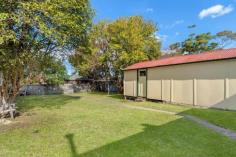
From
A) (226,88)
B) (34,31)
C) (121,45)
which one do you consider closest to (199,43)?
(121,45)

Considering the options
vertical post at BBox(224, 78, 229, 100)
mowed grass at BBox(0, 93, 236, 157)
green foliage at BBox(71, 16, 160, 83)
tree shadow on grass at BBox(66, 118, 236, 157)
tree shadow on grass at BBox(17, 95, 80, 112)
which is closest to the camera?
tree shadow on grass at BBox(66, 118, 236, 157)

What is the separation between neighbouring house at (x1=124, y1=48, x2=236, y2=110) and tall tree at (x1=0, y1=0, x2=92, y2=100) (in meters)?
7.46

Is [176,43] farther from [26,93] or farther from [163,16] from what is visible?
[26,93]

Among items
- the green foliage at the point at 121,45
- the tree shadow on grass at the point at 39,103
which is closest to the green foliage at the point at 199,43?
the green foliage at the point at 121,45

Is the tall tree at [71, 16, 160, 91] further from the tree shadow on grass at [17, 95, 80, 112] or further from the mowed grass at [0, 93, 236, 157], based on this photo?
the mowed grass at [0, 93, 236, 157]

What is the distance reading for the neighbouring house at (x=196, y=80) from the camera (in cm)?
1244

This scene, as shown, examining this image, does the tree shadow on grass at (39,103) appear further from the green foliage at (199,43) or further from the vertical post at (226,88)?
the green foliage at (199,43)

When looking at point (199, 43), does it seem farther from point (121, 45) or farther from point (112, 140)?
point (112, 140)

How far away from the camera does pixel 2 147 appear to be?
6.24 m

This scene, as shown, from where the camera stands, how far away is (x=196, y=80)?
14.3 m

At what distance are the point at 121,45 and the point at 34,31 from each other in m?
19.4

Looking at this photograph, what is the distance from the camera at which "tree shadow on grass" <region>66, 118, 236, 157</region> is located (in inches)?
219

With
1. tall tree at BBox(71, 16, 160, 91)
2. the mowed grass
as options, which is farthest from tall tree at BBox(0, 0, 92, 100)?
tall tree at BBox(71, 16, 160, 91)

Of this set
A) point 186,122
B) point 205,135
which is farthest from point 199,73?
point 205,135
